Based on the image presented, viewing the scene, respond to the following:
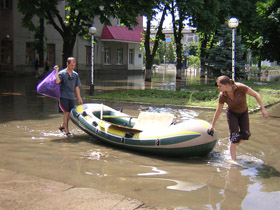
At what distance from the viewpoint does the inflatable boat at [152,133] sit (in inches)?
270

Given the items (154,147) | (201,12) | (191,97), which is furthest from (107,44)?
(154,147)

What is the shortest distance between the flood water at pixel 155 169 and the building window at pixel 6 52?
77.2ft

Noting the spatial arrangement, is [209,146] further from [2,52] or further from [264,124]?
[2,52]

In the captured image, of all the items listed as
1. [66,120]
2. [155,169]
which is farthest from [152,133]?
[66,120]

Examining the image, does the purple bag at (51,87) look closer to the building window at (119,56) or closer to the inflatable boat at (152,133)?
the inflatable boat at (152,133)

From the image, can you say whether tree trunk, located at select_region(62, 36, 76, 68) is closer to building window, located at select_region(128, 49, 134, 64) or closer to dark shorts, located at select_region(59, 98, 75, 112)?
dark shorts, located at select_region(59, 98, 75, 112)

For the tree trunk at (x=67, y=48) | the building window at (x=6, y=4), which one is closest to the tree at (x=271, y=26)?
the tree trunk at (x=67, y=48)

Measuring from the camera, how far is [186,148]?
22.6 feet

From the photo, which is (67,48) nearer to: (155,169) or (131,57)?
(155,169)

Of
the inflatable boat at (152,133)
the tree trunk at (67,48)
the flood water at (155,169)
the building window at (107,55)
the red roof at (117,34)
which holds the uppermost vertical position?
the red roof at (117,34)

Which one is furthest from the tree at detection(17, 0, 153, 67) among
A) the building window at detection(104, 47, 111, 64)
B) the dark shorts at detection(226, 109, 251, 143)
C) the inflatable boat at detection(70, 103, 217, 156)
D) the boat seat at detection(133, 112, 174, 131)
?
the building window at detection(104, 47, 111, 64)

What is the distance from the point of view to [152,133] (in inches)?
287

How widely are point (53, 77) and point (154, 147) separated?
123 inches

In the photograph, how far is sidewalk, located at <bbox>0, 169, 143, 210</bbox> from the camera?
4.30 metres
